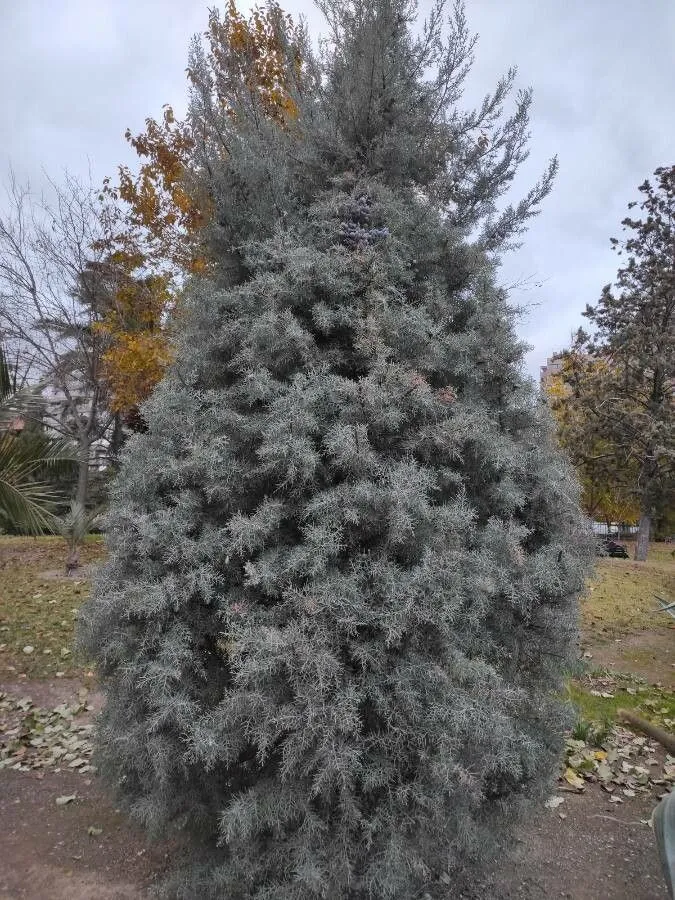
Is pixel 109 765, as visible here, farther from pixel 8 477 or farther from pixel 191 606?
pixel 8 477

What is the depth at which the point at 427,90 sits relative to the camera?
3.28 metres

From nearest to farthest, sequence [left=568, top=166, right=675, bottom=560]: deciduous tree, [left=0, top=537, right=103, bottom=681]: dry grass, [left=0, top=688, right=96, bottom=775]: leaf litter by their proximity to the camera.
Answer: [left=0, top=688, right=96, bottom=775]: leaf litter < [left=0, top=537, right=103, bottom=681]: dry grass < [left=568, top=166, right=675, bottom=560]: deciduous tree

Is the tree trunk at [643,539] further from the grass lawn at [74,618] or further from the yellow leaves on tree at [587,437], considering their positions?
the grass lawn at [74,618]

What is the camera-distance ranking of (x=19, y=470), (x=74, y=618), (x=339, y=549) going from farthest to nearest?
(x=74, y=618) < (x=19, y=470) < (x=339, y=549)

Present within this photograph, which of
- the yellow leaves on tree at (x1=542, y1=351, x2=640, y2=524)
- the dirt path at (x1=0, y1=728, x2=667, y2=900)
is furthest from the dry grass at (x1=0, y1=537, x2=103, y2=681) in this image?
the yellow leaves on tree at (x1=542, y1=351, x2=640, y2=524)

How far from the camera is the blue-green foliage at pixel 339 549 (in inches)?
87.6

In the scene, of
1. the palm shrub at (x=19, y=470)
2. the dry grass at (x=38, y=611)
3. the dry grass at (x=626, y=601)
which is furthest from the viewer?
the dry grass at (x=626, y=601)

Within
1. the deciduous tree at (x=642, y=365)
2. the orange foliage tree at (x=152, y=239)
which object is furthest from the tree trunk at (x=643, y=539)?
the orange foliage tree at (x=152, y=239)

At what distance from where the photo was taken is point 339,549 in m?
2.29

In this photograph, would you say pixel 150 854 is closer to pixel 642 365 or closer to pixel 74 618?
pixel 74 618

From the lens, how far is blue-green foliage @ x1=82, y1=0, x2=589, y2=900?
7.30 feet

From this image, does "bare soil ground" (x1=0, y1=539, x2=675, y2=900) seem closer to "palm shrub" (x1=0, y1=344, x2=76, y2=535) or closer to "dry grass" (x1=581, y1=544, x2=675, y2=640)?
"palm shrub" (x1=0, y1=344, x2=76, y2=535)

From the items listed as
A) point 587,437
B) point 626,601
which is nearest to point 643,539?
point 587,437

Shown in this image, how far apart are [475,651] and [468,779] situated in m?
0.49
